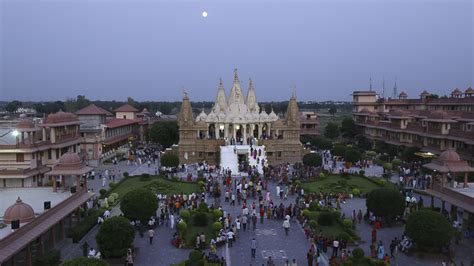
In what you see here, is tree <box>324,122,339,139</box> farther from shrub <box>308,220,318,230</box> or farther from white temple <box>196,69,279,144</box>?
shrub <box>308,220,318,230</box>

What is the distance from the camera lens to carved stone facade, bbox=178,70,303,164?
2312 inches

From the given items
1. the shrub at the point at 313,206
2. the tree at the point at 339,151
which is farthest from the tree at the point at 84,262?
the tree at the point at 339,151

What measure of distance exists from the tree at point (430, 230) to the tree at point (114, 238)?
14941 mm

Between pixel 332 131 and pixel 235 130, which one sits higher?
pixel 235 130

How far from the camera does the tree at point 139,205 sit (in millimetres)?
28766

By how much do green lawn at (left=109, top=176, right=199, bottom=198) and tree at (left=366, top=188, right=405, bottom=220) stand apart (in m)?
16.6

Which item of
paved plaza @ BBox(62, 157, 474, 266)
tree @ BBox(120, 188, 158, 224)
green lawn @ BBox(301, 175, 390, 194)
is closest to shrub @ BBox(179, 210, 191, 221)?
paved plaza @ BBox(62, 157, 474, 266)

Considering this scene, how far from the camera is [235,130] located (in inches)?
2478

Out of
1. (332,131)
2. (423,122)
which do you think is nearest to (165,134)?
(332,131)

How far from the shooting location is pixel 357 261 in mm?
23344

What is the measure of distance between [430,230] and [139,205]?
16663mm

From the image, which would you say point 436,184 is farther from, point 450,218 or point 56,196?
point 56,196

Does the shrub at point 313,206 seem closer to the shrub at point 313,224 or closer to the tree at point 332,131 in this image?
the shrub at point 313,224

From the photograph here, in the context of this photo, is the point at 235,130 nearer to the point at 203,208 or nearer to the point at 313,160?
the point at 313,160
